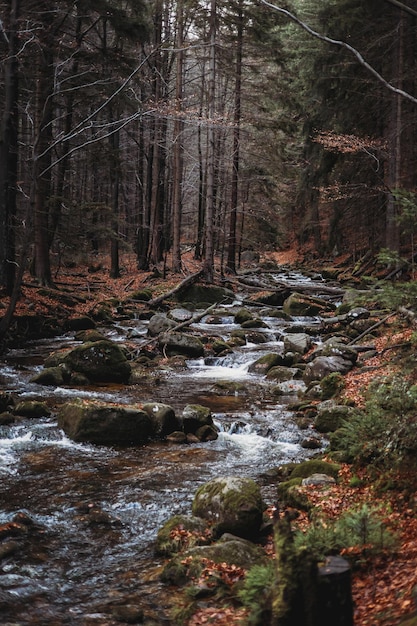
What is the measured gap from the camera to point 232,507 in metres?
5.62

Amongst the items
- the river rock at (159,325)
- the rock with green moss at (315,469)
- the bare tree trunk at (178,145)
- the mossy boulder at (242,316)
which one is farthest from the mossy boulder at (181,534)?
the bare tree trunk at (178,145)

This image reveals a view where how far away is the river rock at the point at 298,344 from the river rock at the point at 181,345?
2.32 meters

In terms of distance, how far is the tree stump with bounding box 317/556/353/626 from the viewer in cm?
315

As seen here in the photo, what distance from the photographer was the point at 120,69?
19.1m

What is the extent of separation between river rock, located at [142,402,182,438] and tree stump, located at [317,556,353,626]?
574cm

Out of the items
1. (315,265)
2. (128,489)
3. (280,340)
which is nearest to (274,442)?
(128,489)

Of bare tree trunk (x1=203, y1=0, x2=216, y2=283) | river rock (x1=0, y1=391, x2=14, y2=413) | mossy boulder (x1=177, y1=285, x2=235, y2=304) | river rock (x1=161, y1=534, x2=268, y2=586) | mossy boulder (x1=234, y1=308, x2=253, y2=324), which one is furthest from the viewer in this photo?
mossy boulder (x1=177, y1=285, x2=235, y2=304)

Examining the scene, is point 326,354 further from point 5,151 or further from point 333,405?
point 5,151

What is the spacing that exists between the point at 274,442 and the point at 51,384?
5280mm

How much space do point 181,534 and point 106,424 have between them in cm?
326

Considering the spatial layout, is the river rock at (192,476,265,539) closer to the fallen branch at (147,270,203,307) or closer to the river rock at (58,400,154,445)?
the river rock at (58,400,154,445)

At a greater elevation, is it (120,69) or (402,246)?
(120,69)

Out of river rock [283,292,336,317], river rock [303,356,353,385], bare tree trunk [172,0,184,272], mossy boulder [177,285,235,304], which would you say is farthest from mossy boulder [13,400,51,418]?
bare tree trunk [172,0,184,272]

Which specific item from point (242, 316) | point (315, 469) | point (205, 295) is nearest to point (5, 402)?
point (315, 469)
